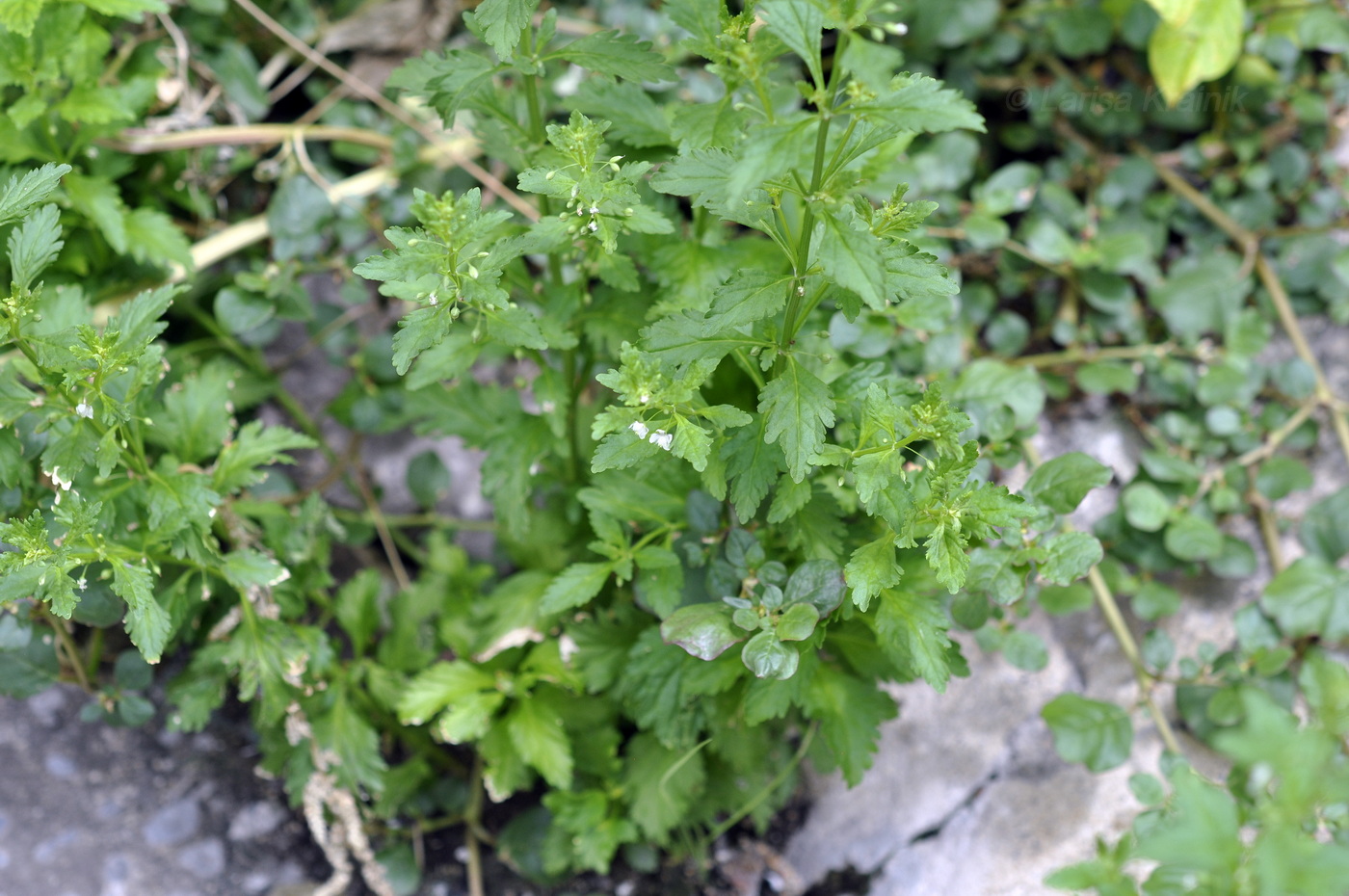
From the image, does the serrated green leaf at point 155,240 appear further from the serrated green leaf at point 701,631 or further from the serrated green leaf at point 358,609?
the serrated green leaf at point 701,631

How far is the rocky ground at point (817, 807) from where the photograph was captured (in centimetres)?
218

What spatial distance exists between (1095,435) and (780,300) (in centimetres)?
150

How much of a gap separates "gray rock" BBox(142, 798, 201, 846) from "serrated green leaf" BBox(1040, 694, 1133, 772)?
6.29 ft

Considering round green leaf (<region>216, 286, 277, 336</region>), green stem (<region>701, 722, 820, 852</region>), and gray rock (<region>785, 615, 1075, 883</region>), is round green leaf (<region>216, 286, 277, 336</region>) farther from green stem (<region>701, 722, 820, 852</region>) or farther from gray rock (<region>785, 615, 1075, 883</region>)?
gray rock (<region>785, 615, 1075, 883</region>)

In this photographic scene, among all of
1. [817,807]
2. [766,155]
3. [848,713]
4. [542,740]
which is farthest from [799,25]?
[817,807]

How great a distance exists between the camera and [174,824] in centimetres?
226

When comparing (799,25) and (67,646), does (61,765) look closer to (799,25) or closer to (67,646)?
(67,646)

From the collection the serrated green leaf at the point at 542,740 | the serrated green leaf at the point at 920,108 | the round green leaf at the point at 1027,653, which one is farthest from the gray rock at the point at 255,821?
the serrated green leaf at the point at 920,108

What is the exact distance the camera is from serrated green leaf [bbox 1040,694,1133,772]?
6.86ft

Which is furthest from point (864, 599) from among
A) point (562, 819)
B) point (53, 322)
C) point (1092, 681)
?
point (53, 322)

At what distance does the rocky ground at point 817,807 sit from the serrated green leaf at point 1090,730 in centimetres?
20

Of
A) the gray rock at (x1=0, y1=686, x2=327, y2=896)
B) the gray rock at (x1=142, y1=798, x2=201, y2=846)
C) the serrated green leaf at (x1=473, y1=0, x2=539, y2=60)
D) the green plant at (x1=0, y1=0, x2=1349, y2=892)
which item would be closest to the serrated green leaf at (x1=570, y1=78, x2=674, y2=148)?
the green plant at (x1=0, y1=0, x2=1349, y2=892)

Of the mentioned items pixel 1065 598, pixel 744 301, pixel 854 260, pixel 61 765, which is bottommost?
pixel 61 765

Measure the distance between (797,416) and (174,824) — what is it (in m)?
1.78
